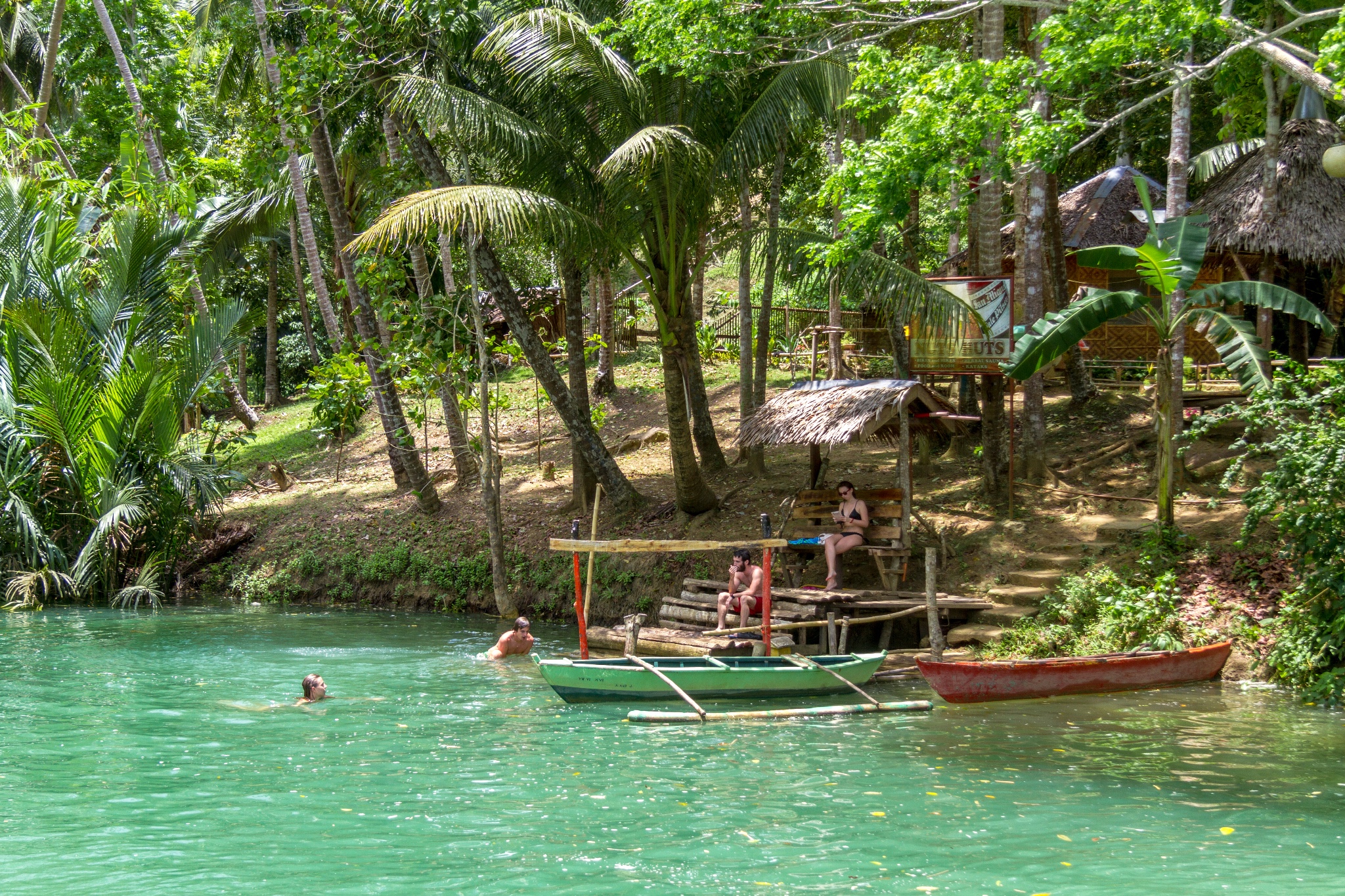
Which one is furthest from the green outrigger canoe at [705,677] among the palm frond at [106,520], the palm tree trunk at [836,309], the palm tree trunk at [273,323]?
the palm tree trunk at [273,323]

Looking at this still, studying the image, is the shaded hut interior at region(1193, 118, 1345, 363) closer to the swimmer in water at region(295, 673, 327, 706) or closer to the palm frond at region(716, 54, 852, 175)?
the palm frond at region(716, 54, 852, 175)

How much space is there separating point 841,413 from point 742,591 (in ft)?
8.85

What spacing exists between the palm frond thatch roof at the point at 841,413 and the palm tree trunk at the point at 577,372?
386 centimetres

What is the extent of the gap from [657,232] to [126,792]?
10.5m

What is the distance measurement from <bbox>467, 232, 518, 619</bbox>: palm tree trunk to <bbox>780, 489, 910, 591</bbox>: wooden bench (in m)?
4.29

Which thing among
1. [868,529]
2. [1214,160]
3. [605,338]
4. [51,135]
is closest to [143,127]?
[51,135]

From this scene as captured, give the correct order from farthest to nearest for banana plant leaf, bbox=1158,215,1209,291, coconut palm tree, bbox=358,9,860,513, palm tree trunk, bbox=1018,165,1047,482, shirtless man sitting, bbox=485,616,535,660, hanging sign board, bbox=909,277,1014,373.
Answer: palm tree trunk, bbox=1018,165,1047,482 → hanging sign board, bbox=909,277,1014,373 → coconut palm tree, bbox=358,9,860,513 → shirtless man sitting, bbox=485,616,535,660 → banana plant leaf, bbox=1158,215,1209,291

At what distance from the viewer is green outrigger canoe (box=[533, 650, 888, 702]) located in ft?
37.8

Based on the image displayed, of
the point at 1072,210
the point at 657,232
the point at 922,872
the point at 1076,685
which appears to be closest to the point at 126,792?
the point at 922,872

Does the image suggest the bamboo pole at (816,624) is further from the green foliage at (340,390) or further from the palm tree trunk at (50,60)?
the palm tree trunk at (50,60)

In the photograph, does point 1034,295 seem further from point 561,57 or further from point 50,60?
point 50,60

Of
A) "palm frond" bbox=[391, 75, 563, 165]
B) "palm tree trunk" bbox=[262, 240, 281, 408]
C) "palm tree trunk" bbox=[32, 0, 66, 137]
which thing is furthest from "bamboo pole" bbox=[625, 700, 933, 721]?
"palm tree trunk" bbox=[262, 240, 281, 408]

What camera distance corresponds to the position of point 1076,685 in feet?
38.9

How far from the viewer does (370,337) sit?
20.3 metres
